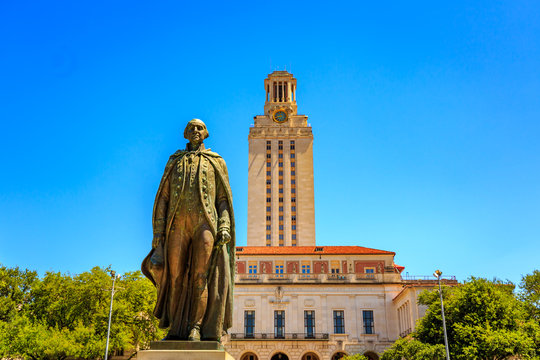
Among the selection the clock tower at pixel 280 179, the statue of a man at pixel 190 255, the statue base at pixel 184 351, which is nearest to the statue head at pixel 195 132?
the statue of a man at pixel 190 255

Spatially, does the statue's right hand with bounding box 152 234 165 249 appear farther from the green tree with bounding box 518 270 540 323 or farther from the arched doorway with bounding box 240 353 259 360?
the arched doorway with bounding box 240 353 259 360

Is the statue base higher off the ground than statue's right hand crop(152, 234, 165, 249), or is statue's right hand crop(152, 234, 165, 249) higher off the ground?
statue's right hand crop(152, 234, 165, 249)

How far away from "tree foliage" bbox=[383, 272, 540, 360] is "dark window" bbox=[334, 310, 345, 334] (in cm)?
2092

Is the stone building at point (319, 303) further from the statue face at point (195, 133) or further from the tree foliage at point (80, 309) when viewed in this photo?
the statue face at point (195, 133)

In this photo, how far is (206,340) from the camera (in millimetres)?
7332

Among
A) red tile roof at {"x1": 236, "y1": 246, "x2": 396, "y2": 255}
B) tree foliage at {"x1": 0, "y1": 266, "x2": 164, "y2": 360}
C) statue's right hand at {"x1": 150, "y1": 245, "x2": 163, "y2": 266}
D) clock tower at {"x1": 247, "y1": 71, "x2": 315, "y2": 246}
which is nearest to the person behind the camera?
statue's right hand at {"x1": 150, "y1": 245, "x2": 163, "y2": 266}

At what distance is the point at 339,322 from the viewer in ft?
218

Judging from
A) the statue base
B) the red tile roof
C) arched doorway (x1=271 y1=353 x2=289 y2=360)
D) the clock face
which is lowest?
the statue base

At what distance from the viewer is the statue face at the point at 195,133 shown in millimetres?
8125

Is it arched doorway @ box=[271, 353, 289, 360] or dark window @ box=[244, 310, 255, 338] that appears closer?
arched doorway @ box=[271, 353, 289, 360]

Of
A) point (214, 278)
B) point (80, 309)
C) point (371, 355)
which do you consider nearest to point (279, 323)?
point (371, 355)

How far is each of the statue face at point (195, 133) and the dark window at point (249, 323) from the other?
6136 cm

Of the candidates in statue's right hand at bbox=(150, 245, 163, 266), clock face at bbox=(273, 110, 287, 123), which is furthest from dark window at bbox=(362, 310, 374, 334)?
statue's right hand at bbox=(150, 245, 163, 266)

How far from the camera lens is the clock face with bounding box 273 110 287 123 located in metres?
112
